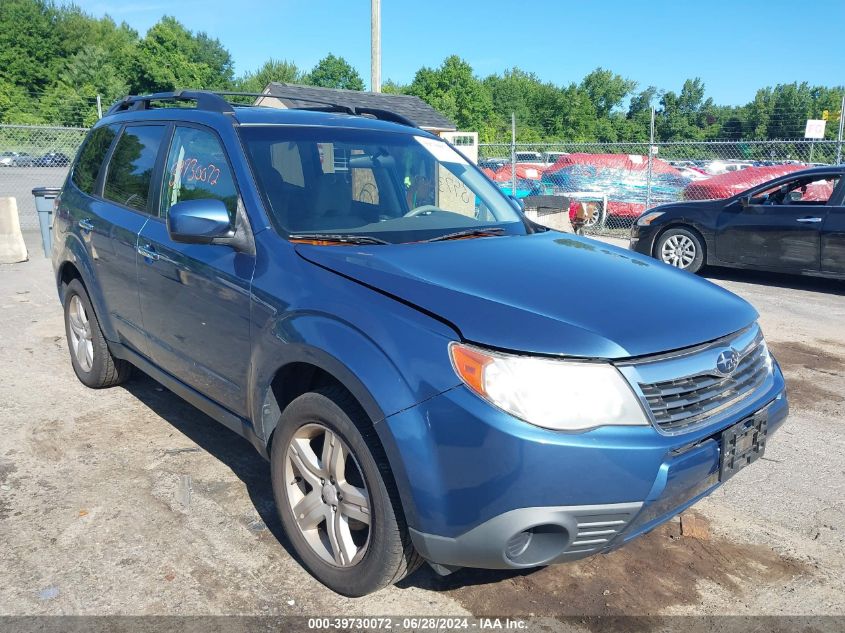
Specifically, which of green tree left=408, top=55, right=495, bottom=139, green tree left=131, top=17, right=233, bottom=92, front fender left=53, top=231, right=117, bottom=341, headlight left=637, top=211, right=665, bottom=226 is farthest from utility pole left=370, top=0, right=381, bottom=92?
green tree left=131, top=17, right=233, bottom=92

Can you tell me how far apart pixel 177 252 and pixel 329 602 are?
1.80m

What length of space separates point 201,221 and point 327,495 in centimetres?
125

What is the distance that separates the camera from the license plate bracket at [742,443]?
8.22 ft

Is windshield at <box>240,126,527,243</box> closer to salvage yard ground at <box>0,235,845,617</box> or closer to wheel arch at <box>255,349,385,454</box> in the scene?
wheel arch at <box>255,349,385,454</box>

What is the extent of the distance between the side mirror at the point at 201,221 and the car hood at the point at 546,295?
0.42 meters

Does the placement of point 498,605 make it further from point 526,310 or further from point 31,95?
point 31,95

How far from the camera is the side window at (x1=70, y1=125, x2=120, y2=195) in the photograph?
4.68 meters

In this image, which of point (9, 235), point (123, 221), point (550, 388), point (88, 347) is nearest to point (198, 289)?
point (123, 221)

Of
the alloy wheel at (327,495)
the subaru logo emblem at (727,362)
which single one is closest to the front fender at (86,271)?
the alloy wheel at (327,495)

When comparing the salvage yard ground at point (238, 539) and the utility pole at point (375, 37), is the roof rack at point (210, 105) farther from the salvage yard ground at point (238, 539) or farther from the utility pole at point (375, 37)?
the utility pole at point (375, 37)

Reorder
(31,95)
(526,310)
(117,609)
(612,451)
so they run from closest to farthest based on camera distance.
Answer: (612,451) → (526,310) → (117,609) → (31,95)

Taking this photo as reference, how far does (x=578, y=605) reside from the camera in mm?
2729

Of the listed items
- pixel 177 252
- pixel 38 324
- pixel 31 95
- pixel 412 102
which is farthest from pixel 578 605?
pixel 31 95

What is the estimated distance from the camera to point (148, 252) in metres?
3.75
